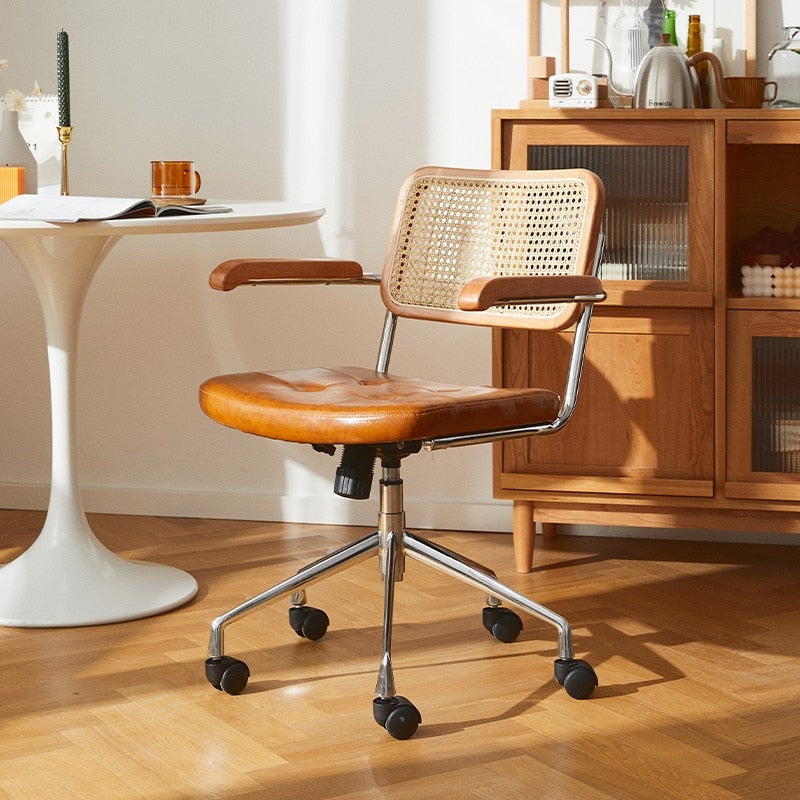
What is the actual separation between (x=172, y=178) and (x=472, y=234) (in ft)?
1.97

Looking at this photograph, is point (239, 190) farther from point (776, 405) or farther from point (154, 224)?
point (776, 405)

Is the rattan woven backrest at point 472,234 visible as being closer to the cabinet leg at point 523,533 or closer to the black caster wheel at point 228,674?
the cabinet leg at point 523,533

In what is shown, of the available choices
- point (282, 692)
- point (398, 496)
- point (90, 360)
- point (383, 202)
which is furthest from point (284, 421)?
point (90, 360)

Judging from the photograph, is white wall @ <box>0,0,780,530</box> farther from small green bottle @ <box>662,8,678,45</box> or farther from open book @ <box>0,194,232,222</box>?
open book @ <box>0,194,232,222</box>

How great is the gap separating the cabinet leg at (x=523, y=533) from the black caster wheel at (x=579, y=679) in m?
0.77

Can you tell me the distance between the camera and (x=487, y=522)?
11.2 feet

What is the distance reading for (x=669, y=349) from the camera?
2.89 meters

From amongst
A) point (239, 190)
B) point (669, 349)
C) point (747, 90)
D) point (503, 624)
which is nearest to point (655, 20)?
point (747, 90)

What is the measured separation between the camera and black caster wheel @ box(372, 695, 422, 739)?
204cm

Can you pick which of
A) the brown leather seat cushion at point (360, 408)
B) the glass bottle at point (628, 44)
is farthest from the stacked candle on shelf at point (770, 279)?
the brown leather seat cushion at point (360, 408)

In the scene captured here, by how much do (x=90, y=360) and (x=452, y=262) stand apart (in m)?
1.32

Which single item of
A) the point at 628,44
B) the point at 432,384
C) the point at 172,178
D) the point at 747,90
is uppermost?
the point at 628,44

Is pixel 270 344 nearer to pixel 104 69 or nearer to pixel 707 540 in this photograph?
pixel 104 69

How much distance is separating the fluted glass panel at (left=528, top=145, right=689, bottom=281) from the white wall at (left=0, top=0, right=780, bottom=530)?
1.35ft
